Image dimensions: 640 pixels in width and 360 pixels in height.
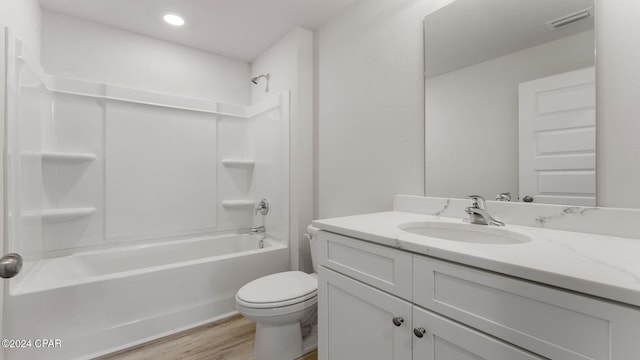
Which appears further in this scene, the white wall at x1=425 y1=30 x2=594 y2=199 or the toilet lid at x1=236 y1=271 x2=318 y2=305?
the toilet lid at x1=236 y1=271 x2=318 y2=305

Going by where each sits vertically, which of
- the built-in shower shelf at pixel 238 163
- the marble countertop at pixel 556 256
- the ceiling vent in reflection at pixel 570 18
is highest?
the ceiling vent in reflection at pixel 570 18

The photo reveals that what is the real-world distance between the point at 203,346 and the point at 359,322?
1.27 m

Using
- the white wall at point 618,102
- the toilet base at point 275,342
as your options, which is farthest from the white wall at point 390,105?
the toilet base at point 275,342

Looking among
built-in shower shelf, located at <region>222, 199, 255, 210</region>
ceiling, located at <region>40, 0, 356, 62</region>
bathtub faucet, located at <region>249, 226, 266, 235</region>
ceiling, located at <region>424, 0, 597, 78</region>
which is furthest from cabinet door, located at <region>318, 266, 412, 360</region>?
ceiling, located at <region>40, 0, 356, 62</region>

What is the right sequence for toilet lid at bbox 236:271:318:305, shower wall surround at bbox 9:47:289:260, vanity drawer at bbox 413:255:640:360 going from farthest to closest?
shower wall surround at bbox 9:47:289:260, toilet lid at bbox 236:271:318:305, vanity drawer at bbox 413:255:640:360

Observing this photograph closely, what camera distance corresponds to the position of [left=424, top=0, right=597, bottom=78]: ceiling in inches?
43.4

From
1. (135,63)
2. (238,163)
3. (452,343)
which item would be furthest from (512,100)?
(135,63)

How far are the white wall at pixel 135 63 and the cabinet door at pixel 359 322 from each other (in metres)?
2.43

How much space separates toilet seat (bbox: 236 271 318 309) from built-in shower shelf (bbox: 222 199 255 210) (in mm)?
1276

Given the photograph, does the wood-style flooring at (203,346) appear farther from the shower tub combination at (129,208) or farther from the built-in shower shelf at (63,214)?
the built-in shower shelf at (63,214)

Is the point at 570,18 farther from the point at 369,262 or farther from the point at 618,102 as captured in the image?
the point at 369,262

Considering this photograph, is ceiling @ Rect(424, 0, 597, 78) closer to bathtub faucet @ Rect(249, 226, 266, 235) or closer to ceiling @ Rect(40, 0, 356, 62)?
ceiling @ Rect(40, 0, 356, 62)

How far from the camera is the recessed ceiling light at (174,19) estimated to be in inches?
85.4

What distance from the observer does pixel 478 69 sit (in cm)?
→ 135
